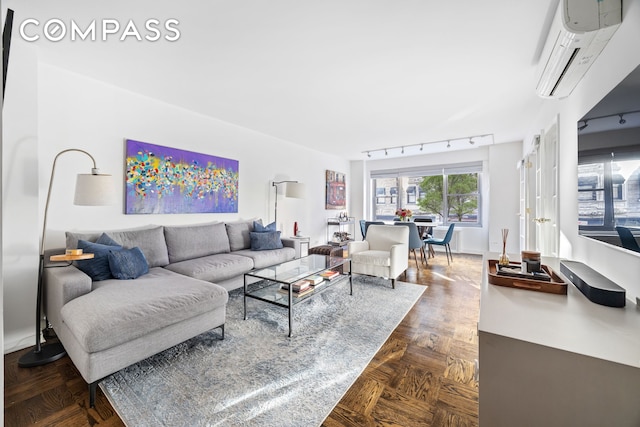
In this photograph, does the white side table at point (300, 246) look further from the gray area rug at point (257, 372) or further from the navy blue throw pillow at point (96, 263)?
the navy blue throw pillow at point (96, 263)

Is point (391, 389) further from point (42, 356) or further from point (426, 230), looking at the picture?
point (426, 230)

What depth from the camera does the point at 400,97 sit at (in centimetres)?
319

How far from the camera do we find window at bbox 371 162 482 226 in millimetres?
6355

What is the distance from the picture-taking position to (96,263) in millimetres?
2324

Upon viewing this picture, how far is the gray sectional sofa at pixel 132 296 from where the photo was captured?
63.9 inches

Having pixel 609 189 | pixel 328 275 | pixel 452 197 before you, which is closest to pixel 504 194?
pixel 452 197

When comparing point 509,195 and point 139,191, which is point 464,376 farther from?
point 509,195

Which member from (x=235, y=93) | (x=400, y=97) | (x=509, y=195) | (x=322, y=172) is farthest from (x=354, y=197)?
(x=235, y=93)

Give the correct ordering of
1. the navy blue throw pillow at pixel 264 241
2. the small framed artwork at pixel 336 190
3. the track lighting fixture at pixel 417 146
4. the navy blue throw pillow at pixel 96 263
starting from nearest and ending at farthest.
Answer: the navy blue throw pillow at pixel 96 263 < the navy blue throw pillow at pixel 264 241 < the track lighting fixture at pixel 417 146 < the small framed artwork at pixel 336 190

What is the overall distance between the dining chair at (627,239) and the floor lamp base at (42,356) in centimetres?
356

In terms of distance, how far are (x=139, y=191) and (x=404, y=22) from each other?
3.15 meters

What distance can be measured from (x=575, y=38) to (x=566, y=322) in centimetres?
164

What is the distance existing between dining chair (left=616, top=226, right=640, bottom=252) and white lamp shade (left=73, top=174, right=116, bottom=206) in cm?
346

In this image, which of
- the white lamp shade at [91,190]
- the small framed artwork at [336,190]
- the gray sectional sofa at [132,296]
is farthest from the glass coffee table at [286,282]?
the small framed artwork at [336,190]
